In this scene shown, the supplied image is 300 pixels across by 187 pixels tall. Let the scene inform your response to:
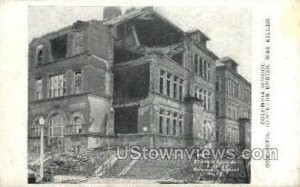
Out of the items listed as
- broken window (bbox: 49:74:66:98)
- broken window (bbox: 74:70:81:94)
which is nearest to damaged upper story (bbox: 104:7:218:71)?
broken window (bbox: 74:70:81:94)

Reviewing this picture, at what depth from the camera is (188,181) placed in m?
3.60

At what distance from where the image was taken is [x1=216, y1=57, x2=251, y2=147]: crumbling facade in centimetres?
362

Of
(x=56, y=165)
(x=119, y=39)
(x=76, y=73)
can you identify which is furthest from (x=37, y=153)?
(x=119, y=39)

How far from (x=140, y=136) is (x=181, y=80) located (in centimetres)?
42

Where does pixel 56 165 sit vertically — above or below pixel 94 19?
below

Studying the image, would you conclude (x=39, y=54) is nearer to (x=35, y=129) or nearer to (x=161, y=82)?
(x=35, y=129)

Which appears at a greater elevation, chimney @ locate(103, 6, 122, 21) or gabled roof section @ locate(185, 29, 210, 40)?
chimney @ locate(103, 6, 122, 21)

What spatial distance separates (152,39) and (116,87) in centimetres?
35

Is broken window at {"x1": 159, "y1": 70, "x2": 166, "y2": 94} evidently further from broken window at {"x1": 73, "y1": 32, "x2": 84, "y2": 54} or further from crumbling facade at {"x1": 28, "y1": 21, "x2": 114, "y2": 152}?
broken window at {"x1": 73, "y1": 32, "x2": 84, "y2": 54}

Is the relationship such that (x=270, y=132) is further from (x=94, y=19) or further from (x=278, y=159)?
(x=94, y=19)

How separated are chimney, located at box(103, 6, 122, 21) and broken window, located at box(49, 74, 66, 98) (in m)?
0.45

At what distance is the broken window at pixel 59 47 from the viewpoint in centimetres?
363

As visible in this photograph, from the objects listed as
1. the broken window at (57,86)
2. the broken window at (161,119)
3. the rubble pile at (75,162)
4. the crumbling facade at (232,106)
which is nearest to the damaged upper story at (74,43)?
the broken window at (57,86)

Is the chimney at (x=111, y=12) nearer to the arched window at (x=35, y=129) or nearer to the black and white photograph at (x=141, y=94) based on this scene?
the black and white photograph at (x=141, y=94)
